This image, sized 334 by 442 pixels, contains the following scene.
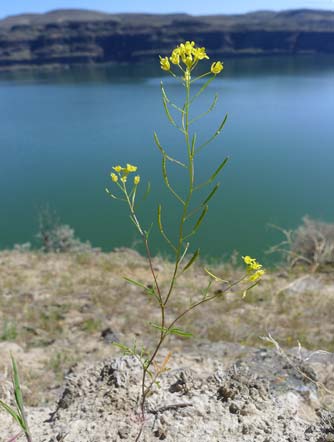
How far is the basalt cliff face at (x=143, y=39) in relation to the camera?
92938 mm

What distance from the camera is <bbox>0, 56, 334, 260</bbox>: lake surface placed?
13836 millimetres

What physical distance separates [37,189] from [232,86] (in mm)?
38089

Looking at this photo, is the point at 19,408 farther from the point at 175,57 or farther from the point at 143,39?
the point at 143,39

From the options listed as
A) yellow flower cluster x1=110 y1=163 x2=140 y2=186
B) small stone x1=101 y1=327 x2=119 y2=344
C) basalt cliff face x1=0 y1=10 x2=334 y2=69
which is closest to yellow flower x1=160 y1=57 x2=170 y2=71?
yellow flower cluster x1=110 y1=163 x2=140 y2=186

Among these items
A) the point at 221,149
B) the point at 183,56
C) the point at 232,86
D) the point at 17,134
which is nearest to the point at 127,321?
the point at 183,56

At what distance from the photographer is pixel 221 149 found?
72.3ft

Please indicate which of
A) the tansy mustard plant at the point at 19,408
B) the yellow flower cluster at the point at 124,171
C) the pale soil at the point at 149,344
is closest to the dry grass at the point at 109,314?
the pale soil at the point at 149,344

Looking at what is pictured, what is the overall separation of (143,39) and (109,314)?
106002 mm

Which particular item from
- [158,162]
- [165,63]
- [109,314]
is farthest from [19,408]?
[158,162]

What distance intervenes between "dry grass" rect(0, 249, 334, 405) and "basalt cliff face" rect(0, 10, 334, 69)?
92629 mm

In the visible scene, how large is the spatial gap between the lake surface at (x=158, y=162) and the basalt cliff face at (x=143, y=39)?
5480 cm

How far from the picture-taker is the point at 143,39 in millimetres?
100125

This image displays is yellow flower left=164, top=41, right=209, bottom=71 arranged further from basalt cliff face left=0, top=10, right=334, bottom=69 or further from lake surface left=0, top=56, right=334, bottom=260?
basalt cliff face left=0, top=10, right=334, bottom=69

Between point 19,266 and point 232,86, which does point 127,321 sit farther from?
point 232,86
